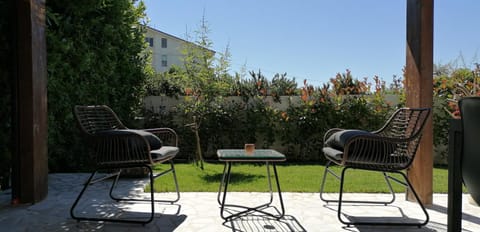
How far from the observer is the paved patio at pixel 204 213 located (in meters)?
2.39

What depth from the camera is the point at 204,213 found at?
8.91 ft

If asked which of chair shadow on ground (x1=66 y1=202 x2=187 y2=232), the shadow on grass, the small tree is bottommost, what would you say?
the shadow on grass

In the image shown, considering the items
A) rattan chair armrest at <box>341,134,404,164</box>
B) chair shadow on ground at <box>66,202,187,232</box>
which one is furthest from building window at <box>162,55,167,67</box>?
rattan chair armrest at <box>341,134,404,164</box>

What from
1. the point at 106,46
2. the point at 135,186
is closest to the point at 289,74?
the point at 106,46

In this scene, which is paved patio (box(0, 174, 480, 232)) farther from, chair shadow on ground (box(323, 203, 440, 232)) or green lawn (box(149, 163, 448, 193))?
green lawn (box(149, 163, 448, 193))

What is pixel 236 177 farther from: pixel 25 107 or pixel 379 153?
pixel 25 107

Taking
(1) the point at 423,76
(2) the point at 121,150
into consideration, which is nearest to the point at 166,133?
(2) the point at 121,150

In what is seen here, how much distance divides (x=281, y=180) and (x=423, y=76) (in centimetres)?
193

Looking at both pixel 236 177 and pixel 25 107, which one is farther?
pixel 236 177

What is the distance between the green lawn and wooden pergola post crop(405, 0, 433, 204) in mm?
598

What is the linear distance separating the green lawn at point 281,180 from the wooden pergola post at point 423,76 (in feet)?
1.96

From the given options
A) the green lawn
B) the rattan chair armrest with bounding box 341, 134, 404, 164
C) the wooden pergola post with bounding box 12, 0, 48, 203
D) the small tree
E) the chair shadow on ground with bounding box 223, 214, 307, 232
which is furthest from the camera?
the small tree

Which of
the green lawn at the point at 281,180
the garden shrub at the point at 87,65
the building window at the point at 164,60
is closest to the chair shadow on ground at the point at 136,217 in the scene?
the green lawn at the point at 281,180

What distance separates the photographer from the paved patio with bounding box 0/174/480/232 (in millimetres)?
2393
